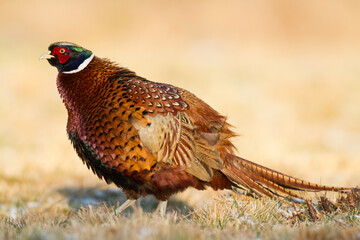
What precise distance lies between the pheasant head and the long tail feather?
1.53 m

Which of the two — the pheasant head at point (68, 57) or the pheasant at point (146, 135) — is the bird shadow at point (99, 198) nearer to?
the pheasant at point (146, 135)

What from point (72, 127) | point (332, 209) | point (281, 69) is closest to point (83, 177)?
point (72, 127)

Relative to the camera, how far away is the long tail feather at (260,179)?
4.05 meters

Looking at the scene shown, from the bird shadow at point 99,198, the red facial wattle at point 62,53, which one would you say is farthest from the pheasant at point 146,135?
the bird shadow at point 99,198

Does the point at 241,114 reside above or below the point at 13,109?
above

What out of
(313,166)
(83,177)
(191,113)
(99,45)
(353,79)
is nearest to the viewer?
(191,113)

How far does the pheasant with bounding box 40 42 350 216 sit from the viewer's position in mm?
3670

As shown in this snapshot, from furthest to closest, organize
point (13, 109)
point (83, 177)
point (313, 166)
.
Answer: point (13, 109) → point (313, 166) → point (83, 177)

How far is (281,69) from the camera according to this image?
45.8 feet

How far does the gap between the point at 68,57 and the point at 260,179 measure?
6.62 ft

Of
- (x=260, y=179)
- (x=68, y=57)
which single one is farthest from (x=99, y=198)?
(x=260, y=179)

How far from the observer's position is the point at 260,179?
162 inches

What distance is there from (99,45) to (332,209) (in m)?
13.9

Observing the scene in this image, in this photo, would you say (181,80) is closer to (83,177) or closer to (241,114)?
(241,114)
